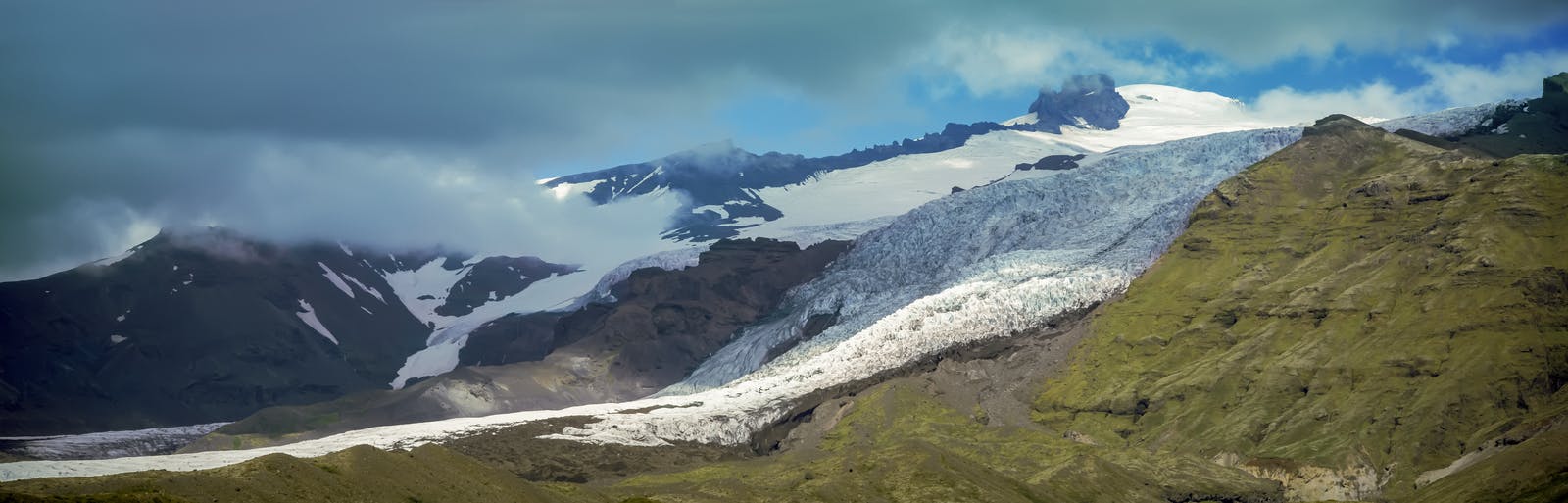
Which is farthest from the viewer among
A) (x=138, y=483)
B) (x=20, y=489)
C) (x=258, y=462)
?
(x=258, y=462)

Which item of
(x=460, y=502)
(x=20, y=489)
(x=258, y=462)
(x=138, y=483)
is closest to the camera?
(x=20, y=489)

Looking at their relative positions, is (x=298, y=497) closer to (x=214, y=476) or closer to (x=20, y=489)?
(x=214, y=476)

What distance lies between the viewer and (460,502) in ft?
648

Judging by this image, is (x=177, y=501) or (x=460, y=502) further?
(x=460, y=502)

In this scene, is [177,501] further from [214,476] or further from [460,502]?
[460,502]

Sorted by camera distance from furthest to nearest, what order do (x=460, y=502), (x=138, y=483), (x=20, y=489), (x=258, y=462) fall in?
(x=460, y=502) < (x=258, y=462) < (x=138, y=483) < (x=20, y=489)

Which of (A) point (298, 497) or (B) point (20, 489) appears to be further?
(A) point (298, 497)

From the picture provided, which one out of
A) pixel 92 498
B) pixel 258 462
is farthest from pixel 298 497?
pixel 92 498

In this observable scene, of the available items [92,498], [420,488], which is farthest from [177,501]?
[420,488]

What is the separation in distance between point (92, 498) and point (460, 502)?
48.2 m

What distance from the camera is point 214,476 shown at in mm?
171000

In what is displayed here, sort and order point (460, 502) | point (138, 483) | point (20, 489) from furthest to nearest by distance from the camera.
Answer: point (460, 502)
point (138, 483)
point (20, 489)

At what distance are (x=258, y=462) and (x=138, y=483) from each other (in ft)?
50.5

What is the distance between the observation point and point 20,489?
517 ft
